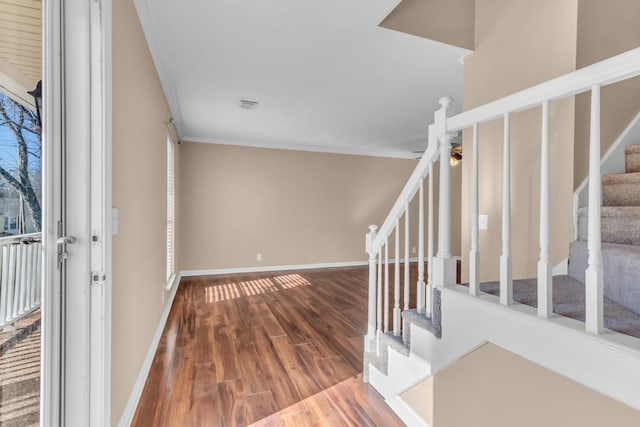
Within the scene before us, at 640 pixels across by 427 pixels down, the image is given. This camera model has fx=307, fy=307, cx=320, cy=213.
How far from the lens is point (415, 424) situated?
5.75ft

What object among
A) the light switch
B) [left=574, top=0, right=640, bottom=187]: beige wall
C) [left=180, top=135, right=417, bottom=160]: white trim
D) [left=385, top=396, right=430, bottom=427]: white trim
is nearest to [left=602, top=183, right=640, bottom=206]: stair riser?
[left=574, top=0, right=640, bottom=187]: beige wall

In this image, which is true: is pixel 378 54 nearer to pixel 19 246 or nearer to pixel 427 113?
pixel 427 113

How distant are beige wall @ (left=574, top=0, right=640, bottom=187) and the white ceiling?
77 cm

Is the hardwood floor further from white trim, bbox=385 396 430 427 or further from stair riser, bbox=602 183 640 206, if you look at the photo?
stair riser, bbox=602 183 640 206

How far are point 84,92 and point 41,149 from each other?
312 mm

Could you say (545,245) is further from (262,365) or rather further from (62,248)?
(262,365)

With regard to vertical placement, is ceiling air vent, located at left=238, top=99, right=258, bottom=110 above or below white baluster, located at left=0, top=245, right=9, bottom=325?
above

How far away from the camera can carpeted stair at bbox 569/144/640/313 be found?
3.76 feet

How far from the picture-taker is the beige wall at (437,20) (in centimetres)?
215

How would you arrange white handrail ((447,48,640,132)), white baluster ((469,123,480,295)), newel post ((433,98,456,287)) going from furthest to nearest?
newel post ((433,98,456,287)), white baluster ((469,123,480,295)), white handrail ((447,48,640,132))

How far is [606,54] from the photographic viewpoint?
1.91 metres

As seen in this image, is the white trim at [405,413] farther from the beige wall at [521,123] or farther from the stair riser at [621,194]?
the stair riser at [621,194]

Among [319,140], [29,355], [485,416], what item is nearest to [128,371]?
[29,355]

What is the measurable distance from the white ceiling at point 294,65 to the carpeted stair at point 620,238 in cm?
140
